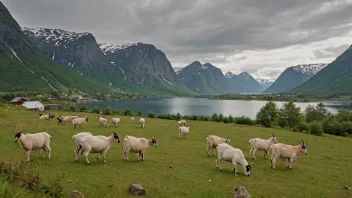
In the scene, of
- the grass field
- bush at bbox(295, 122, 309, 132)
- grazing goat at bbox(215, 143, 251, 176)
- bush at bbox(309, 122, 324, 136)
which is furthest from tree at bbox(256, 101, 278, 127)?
grazing goat at bbox(215, 143, 251, 176)

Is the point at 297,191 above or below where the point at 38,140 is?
below

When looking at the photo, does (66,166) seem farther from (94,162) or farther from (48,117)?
(48,117)

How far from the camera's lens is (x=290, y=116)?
221 ft

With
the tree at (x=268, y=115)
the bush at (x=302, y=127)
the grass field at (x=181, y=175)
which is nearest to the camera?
the grass field at (x=181, y=175)

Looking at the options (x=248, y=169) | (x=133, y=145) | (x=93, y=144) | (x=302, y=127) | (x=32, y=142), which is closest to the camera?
(x=248, y=169)

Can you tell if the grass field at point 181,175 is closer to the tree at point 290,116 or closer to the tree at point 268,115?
the tree at point 268,115

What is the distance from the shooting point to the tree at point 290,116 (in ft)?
218

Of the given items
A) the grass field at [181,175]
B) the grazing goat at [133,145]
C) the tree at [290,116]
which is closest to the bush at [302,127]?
the tree at [290,116]

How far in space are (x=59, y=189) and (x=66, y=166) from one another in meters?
4.77

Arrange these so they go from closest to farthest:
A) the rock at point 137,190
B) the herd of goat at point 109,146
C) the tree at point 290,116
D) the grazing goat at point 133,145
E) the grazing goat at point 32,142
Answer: the rock at point 137,190
the grazing goat at point 32,142
the herd of goat at point 109,146
the grazing goat at point 133,145
the tree at point 290,116

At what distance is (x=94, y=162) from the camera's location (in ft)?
55.9

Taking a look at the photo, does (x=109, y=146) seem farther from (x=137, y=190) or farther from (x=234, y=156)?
(x=234, y=156)

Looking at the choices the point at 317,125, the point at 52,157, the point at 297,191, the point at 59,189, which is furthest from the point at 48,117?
the point at 317,125

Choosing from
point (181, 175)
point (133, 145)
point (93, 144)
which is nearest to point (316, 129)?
point (181, 175)
